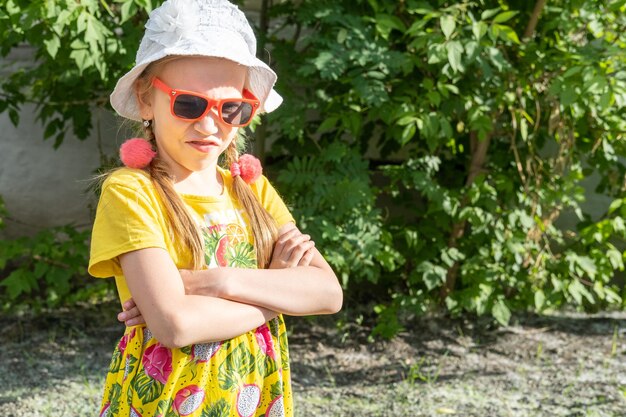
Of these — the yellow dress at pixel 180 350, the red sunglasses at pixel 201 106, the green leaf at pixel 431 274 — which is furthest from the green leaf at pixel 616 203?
the red sunglasses at pixel 201 106

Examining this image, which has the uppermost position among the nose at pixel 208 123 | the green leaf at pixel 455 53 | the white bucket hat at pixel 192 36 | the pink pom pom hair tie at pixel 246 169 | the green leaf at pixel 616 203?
the green leaf at pixel 455 53

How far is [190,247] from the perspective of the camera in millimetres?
2025

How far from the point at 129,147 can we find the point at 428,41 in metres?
2.31

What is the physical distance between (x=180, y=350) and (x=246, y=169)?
499 mm

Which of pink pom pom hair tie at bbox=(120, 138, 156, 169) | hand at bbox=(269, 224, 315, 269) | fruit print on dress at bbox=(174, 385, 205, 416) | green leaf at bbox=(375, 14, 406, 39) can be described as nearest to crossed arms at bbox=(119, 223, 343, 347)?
hand at bbox=(269, 224, 315, 269)

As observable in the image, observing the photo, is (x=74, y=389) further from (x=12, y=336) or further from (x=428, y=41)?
(x=428, y=41)

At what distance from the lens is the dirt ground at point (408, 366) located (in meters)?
3.94

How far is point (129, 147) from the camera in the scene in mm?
2088

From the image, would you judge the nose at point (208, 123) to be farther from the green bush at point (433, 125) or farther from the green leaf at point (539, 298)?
the green leaf at point (539, 298)

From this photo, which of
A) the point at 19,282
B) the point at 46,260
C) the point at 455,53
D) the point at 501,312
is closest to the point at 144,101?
the point at 455,53

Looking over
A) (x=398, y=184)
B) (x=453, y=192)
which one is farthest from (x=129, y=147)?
(x=398, y=184)

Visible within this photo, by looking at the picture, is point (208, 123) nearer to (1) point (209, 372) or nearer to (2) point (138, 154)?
(2) point (138, 154)

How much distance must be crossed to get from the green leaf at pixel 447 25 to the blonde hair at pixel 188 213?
1899mm

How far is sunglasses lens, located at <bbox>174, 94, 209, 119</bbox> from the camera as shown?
199 cm
